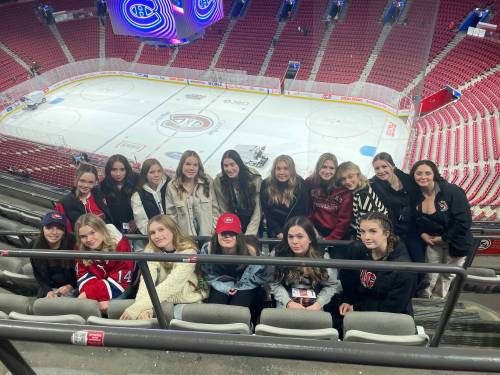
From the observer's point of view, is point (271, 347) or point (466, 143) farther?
point (466, 143)

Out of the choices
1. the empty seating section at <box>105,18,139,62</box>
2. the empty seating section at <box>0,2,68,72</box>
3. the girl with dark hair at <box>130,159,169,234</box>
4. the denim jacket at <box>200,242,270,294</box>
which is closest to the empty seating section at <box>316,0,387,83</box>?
the empty seating section at <box>105,18,139,62</box>

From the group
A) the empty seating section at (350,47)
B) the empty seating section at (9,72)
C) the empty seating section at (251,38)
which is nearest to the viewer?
the empty seating section at (350,47)

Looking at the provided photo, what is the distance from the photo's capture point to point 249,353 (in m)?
1.07

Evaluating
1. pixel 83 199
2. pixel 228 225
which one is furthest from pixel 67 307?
pixel 83 199

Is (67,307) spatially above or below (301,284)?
below

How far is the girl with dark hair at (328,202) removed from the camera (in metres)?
4.07

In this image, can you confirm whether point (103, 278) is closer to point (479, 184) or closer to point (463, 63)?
point (479, 184)

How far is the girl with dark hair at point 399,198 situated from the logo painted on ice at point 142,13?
13.5m

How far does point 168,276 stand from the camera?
254 centimetres

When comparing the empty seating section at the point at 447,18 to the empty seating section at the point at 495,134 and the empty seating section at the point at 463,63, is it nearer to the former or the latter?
the empty seating section at the point at 463,63

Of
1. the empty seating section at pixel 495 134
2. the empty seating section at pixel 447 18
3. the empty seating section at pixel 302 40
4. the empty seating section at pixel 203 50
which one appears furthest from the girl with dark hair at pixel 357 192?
the empty seating section at pixel 203 50

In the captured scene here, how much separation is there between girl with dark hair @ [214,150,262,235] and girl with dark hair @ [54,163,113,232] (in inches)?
49.9

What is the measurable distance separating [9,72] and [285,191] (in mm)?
22256

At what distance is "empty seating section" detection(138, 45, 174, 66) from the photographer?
2338cm
